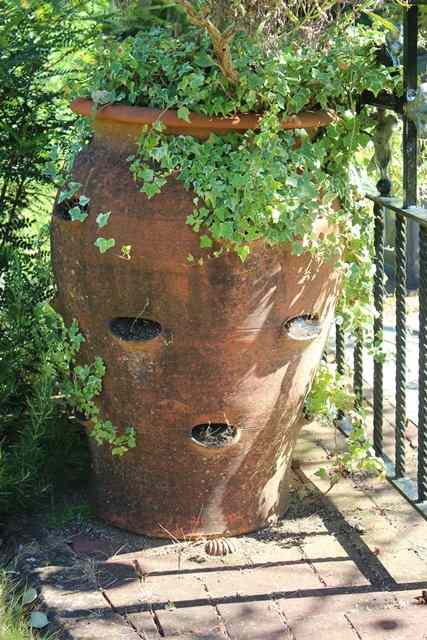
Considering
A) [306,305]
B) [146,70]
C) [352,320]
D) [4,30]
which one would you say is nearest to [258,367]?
[306,305]

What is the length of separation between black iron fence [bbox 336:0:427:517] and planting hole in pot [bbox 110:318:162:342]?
0.77 m

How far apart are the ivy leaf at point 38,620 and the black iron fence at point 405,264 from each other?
1161 mm

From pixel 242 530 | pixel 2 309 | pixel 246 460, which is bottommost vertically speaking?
pixel 242 530

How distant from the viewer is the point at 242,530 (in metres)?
3.19

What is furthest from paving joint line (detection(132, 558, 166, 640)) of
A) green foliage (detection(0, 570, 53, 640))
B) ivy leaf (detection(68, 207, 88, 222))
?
ivy leaf (detection(68, 207, 88, 222))

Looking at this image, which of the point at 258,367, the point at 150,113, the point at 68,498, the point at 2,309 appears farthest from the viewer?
the point at 2,309

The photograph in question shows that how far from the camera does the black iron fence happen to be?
283 centimetres

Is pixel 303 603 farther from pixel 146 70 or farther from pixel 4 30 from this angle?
pixel 4 30

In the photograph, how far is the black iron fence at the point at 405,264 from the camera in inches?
111

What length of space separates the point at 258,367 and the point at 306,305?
9.0 inches

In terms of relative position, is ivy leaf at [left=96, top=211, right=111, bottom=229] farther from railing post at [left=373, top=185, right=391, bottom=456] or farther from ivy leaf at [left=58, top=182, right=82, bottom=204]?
railing post at [left=373, top=185, right=391, bottom=456]

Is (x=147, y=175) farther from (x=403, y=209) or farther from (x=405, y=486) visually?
(x=405, y=486)

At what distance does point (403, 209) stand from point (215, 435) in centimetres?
87

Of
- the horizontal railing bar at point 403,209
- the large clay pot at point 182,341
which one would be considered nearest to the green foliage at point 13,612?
the large clay pot at point 182,341
